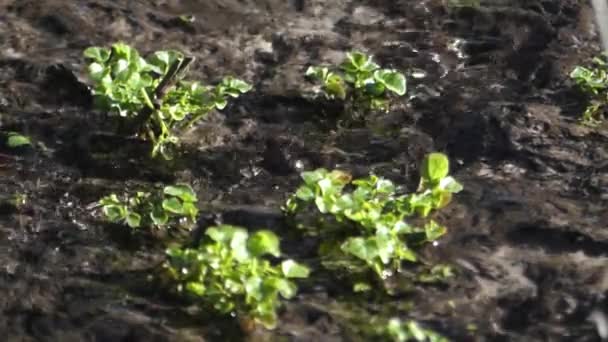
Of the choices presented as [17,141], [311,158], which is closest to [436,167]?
[311,158]

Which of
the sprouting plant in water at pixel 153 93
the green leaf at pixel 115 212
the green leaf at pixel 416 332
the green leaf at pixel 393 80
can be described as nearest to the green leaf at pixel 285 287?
the green leaf at pixel 416 332

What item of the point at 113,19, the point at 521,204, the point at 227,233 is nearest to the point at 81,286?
the point at 227,233

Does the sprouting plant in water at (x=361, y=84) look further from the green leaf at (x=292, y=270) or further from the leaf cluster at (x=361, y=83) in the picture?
the green leaf at (x=292, y=270)

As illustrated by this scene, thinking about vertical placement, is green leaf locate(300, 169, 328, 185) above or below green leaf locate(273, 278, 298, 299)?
above

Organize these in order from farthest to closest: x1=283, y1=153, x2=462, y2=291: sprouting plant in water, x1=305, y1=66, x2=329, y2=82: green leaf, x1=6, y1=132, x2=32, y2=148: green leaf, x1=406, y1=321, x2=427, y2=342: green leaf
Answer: x1=305, y1=66, x2=329, y2=82: green leaf, x1=6, y1=132, x2=32, y2=148: green leaf, x1=283, y1=153, x2=462, y2=291: sprouting plant in water, x1=406, y1=321, x2=427, y2=342: green leaf

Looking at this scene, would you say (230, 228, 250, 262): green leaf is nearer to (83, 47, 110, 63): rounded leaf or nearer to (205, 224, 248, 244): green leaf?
(205, 224, 248, 244): green leaf

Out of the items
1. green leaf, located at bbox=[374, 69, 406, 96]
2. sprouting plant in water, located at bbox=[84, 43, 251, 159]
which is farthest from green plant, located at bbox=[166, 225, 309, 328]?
green leaf, located at bbox=[374, 69, 406, 96]

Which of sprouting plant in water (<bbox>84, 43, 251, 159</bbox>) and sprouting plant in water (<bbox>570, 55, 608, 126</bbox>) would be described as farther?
sprouting plant in water (<bbox>570, 55, 608, 126</bbox>)
